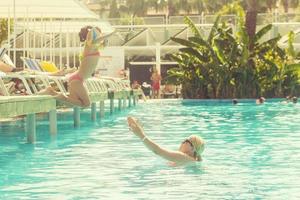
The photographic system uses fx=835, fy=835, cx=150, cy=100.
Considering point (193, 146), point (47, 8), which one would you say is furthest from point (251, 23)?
point (193, 146)

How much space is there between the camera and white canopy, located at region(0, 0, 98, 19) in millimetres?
20438

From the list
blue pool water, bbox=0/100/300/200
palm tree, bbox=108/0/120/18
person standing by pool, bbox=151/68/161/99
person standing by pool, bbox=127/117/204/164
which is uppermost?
palm tree, bbox=108/0/120/18

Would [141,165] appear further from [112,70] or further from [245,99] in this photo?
[112,70]

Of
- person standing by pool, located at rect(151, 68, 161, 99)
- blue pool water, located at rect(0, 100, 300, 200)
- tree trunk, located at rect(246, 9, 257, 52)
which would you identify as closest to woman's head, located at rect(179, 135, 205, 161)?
blue pool water, located at rect(0, 100, 300, 200)

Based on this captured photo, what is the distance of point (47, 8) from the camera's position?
69.2 feet

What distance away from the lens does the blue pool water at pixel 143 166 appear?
6.81m

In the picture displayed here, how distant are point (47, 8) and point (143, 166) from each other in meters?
12.9

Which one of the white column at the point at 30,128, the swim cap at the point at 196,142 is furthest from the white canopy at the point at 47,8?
the swim cap at the point at 196,142

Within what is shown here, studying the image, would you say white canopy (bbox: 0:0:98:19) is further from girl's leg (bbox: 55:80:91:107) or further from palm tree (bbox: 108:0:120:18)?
palm tree (bbox: 108:0:120:18)

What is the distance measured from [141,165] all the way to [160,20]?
37.9 m

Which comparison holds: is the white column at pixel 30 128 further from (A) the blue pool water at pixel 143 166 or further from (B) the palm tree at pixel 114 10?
(B) the palm tree at pixel 114 10

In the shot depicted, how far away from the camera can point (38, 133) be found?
14.1 meters

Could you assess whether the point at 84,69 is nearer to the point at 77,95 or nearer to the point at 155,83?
the point at 77,95

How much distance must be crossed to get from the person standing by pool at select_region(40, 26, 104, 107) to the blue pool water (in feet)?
2.10
